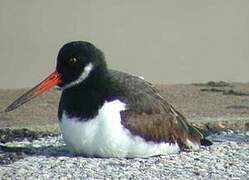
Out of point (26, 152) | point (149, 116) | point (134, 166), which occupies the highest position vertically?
point (149, 116)

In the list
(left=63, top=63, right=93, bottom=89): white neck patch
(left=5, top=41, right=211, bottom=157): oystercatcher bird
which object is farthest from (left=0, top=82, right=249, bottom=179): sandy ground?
(left=63, top=63, right=93, bottom=89): white neck patch

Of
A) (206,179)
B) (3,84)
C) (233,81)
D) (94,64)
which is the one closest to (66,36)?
(3,84)

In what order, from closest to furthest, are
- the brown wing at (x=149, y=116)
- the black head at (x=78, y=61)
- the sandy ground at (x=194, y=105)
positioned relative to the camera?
the brown wing at (x=149, y=116) → the black head at (x=78, y=61) → the sandy ground at (x=194, y=105)

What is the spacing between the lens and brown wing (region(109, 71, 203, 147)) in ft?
23.5

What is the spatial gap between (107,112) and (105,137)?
0.68 feet

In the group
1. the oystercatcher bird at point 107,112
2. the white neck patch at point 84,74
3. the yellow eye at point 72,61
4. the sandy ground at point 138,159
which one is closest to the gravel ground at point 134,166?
the sandy ground at point 138,159

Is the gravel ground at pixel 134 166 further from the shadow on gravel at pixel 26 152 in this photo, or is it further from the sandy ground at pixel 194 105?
the sandy ground at pixel 194 105

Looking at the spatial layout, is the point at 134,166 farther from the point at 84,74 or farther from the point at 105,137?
the point at 84,74

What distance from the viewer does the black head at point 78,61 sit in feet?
23.9

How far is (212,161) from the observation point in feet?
23.3

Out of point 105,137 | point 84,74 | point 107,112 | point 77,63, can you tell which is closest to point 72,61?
point 77,63

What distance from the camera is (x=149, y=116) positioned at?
24.0 ft

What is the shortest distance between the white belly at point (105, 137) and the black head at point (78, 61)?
1.18 feet

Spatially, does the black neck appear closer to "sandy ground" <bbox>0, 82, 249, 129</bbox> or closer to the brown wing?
the brown wing
